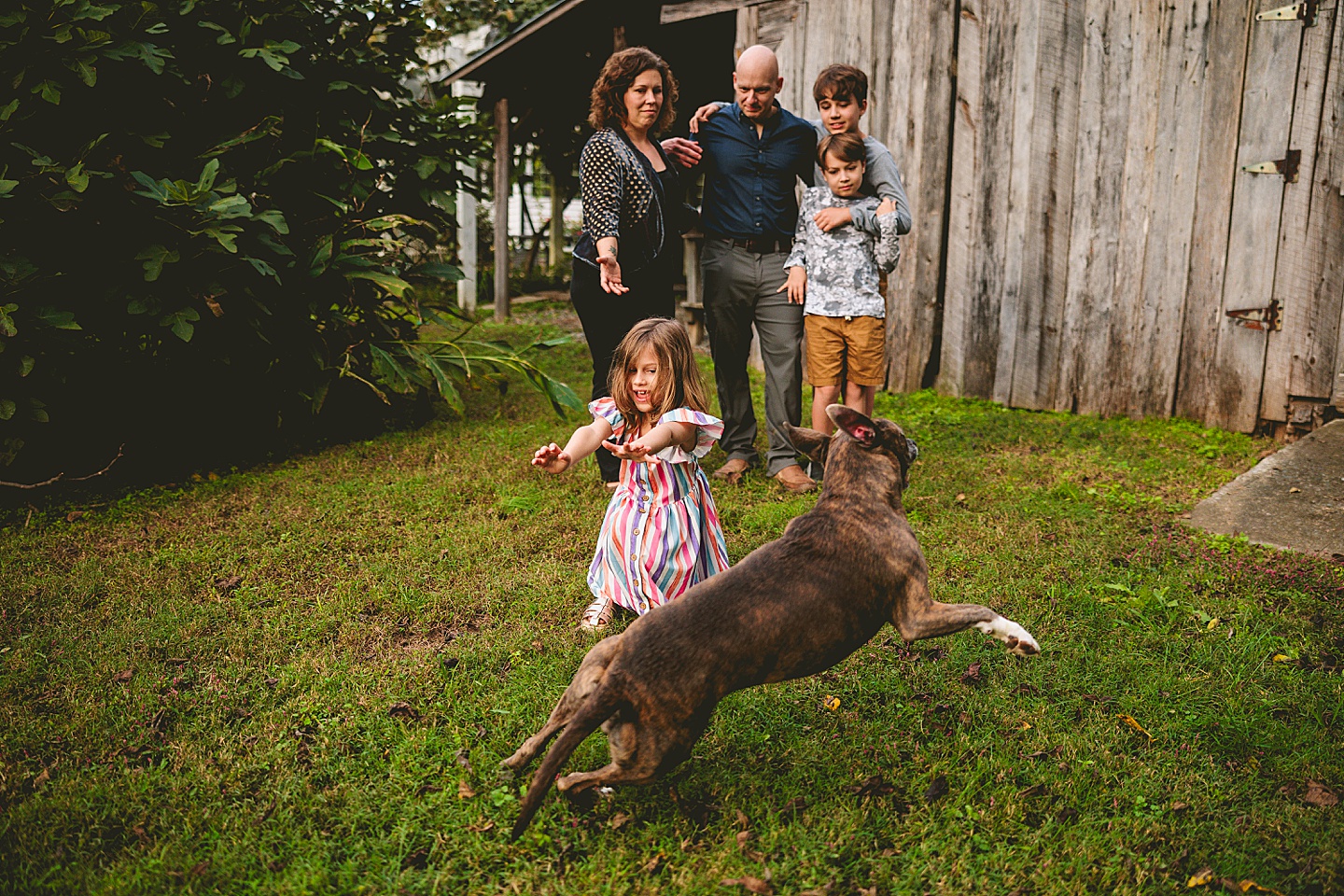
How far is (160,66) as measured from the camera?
5.35m

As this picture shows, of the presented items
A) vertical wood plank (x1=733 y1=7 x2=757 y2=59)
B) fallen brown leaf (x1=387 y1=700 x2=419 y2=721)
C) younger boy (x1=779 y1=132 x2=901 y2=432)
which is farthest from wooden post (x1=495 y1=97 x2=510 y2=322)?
Answer: fallen brown leaf (x1=387 y1=700 x2=419 y2=721)

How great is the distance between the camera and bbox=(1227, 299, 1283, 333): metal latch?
21.4 feet

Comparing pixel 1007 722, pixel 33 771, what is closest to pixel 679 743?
pixel 1007 722

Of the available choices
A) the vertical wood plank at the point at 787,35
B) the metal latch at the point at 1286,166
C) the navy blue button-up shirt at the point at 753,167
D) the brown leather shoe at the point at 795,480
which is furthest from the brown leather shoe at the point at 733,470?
the vertical wood plank at the point at 787,35

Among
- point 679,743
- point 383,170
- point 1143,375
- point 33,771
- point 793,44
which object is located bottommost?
point 33,771

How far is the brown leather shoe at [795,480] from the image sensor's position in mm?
5676

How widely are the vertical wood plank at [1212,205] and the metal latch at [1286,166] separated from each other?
197 millimetres

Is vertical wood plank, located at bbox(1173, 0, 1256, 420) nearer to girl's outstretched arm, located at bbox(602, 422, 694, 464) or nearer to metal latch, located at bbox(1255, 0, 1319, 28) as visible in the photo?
metal latch, located at bbox(1255, 0, 1319, 28)

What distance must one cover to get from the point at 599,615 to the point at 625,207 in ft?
7.73

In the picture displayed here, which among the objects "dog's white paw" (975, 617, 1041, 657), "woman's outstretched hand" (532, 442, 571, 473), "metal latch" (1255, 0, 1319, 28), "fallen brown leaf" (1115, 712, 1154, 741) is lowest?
"fallen brown leaf" (1115, 712, 1154, 741)

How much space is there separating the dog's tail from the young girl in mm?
1398

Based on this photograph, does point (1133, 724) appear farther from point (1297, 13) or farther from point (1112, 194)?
point (1297, 13)

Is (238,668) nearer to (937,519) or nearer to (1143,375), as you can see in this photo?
(937,519)

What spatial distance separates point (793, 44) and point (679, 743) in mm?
7786
